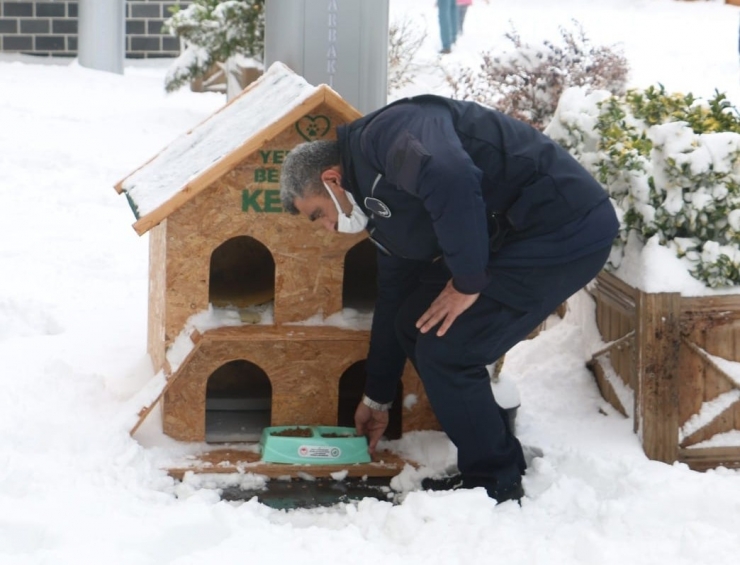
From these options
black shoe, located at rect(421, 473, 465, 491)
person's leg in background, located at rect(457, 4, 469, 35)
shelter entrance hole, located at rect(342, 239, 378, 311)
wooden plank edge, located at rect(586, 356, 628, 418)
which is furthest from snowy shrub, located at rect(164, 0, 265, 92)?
black shoe, located at rect(421, 473, 465, 491)

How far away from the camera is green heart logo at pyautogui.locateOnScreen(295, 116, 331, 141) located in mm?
4141

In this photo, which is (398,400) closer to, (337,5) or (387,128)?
(387,128)

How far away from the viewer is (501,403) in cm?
413

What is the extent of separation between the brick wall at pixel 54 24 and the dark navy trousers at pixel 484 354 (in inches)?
468

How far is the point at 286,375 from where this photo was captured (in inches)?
167

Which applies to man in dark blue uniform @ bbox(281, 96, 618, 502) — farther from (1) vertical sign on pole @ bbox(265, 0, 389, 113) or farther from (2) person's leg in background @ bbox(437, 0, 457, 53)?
(2) person's leg in background @ bbox(437, 0, 457, 53)

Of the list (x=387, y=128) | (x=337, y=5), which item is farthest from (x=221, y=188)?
(x=337, y=5)

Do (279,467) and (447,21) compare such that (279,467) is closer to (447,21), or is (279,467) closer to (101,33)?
(101,33)

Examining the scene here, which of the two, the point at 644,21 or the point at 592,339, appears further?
the point at 644,21

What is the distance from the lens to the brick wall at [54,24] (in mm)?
14836

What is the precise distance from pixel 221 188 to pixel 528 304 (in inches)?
46.0

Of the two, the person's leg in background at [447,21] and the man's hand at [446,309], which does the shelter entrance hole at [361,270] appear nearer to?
the man's hand at [446,309]

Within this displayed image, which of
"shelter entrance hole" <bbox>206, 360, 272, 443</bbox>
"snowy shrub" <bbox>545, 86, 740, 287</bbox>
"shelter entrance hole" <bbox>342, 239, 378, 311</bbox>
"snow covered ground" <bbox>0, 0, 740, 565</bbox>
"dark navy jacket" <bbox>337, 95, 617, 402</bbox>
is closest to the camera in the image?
"snow covered ground" <bbox>0, 0, 740, 565</bbox>

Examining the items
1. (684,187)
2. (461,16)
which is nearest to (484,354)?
(684,187)
